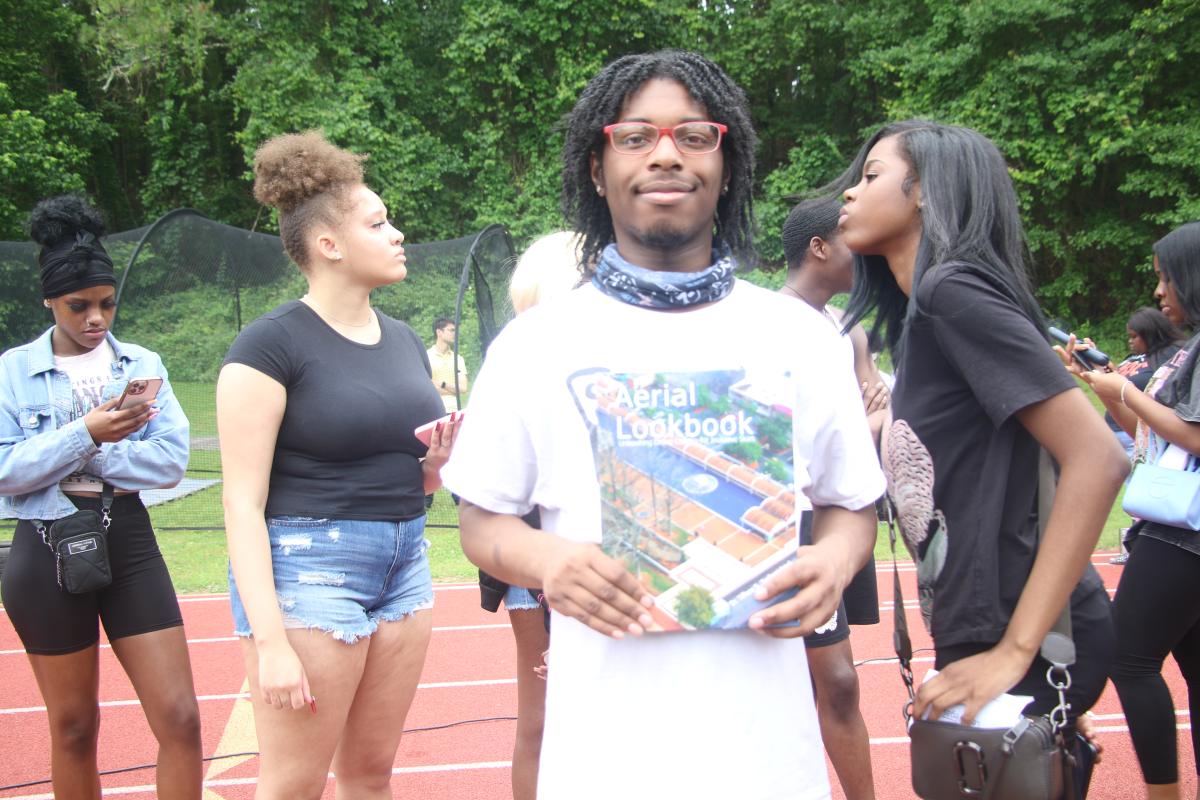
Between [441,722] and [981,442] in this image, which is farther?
[441,722]

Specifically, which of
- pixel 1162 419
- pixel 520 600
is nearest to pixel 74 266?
pixel 520 600

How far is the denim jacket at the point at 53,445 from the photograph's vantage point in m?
3.11

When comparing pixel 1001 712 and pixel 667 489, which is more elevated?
pixel 667 489

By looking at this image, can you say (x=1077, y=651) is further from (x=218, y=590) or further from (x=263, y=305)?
(x=263, y=305)

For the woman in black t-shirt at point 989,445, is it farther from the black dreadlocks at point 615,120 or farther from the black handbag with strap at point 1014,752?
the black dreadlocks at point 615,120

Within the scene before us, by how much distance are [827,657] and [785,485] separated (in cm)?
182

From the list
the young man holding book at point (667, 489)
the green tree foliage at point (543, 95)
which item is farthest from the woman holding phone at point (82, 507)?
the green tree foliage at point (543, 95)

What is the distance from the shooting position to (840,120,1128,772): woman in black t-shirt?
6.00 ft

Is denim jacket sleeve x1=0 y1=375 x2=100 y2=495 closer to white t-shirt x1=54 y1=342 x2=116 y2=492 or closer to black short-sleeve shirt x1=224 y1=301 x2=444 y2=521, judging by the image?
white t-shirt x1=54 y1=342 x2=116 y2=492

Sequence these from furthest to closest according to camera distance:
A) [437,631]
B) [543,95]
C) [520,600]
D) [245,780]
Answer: [543,95], [437,631], [245,780], [520,600]

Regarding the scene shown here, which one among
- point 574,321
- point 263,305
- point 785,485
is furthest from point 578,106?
point 263,305

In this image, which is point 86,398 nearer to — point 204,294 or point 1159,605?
point 1159,605

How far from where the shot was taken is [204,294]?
10.1 metres

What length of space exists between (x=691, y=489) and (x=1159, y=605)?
2.26 metres
